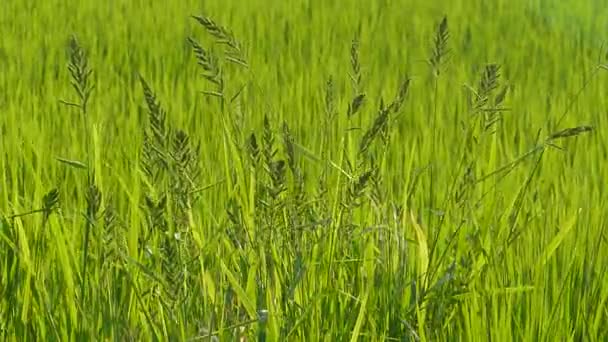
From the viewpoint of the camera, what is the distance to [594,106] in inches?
131

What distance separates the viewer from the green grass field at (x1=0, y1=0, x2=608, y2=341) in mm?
1306

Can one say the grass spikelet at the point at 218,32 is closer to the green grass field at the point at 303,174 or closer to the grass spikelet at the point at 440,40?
the green grass field at the point at 303,174

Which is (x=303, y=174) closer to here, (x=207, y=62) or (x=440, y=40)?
(x=440, y=40)

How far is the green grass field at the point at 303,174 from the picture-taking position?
1.31 metres

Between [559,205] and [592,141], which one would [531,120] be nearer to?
[592,141]

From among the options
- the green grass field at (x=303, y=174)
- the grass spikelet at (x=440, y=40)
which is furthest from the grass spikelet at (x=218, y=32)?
the grass spikelet at (x=440, y=40)

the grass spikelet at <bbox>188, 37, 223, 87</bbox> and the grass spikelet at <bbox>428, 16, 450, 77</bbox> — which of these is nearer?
the grass spikelet at <bbox>188, 37, 223, 87</bbox>

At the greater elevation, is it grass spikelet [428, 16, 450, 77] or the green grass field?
grass spikelet [428, 16, 450, 77]

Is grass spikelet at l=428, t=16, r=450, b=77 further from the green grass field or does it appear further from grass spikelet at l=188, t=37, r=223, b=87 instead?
grass spikelet at l=188, t=37, r=223, b=87

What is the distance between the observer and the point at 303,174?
237 centimetres

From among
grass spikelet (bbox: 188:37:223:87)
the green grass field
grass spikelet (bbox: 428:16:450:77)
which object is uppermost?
grass spikelet (bbox: 428:16:450:77)

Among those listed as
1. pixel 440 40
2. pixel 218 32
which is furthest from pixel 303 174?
pixel 218 32

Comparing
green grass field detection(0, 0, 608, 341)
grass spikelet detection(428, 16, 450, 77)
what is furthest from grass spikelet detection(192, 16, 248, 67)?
grass spikelet detection(428, 16, 450, 77)

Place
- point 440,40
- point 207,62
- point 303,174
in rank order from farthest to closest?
point 303,174, point 440,40, point 207,62
